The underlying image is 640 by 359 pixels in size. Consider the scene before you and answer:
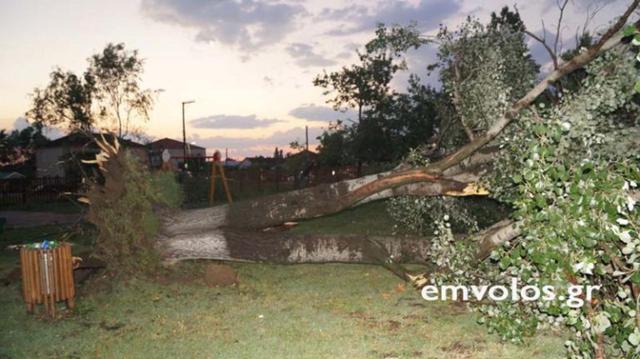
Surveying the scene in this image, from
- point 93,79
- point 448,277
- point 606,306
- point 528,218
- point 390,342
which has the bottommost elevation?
point 390,342

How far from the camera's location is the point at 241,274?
Result: 809 centimetres

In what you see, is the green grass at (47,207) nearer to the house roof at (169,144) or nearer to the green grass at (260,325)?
the green grass at (260,325)

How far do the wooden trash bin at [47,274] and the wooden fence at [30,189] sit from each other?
756 inches

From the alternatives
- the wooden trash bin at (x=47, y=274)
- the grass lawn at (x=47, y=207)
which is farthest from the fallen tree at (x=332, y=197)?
the grass lawn at (x=47, y=207)

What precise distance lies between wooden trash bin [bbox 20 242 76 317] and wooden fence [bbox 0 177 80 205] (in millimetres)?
19193

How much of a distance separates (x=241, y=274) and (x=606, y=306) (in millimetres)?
5945

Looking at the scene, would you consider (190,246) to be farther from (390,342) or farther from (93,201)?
(390,342)

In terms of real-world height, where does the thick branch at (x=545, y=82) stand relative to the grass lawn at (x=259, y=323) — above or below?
above

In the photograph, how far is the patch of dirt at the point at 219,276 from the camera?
733cm

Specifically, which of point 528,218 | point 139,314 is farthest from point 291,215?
point 528,218

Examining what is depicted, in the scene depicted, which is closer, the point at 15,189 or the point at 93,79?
the point at 15,189

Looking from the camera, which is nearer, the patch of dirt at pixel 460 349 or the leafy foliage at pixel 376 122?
the patch of dirt at pixel 460 349

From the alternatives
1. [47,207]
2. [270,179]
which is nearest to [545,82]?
[47,207]
